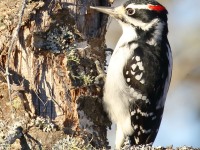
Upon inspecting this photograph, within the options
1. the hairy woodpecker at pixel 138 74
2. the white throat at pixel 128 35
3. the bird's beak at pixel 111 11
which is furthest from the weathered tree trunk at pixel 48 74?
the white throat at pixel 128 35

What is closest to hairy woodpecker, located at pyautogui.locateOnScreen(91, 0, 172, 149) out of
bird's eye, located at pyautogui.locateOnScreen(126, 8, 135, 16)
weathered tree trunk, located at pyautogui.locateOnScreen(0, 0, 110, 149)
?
bird's eye, located at pyautogui.locateOnScreen(126, 8, 135, 16)

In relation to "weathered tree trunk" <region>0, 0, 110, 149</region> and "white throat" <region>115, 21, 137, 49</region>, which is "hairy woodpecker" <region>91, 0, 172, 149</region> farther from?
"weathered tree trunk" <region>0, 0, 110, 149</region>

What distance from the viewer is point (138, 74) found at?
4961 mm

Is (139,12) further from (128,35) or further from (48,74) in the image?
(48,74)

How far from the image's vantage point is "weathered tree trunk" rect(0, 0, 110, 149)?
4270 mm

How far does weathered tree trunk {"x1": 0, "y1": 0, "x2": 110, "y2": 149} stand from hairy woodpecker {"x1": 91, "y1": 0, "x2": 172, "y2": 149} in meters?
0.36

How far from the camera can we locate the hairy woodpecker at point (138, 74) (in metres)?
4.97

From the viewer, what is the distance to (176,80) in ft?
24.6

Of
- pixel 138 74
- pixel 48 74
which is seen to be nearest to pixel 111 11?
pixel 138 74

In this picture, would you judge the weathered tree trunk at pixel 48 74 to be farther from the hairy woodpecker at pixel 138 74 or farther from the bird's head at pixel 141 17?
the bird's head at pixel 141 17

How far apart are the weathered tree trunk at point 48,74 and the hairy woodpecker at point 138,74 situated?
0.36 m

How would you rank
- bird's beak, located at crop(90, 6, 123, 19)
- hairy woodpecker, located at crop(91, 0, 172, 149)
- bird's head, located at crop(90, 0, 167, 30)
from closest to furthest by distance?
bird's beak, located at crop(90, 6, 123, 19) < hairy woodpecker, located at crop(91, 0, 172, 149) < bird's head, located at crop(90, 0, 167, 30)

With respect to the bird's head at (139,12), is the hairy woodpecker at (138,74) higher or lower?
lower

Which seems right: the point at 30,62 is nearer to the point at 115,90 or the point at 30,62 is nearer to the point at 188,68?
the point at 115,90
